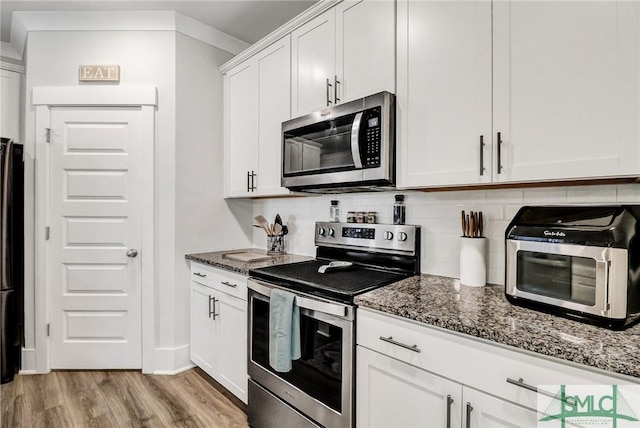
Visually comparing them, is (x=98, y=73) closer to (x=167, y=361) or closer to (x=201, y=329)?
(x=201, y=329)

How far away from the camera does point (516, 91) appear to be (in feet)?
4.19

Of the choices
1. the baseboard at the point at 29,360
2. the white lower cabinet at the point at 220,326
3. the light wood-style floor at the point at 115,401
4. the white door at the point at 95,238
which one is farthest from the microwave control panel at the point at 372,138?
the baseboard at the point at 29,360

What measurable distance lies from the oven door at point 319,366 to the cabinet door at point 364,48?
1127mm

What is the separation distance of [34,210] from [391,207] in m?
2.70

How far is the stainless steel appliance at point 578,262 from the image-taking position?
3.21ft

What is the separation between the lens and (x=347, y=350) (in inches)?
55.8

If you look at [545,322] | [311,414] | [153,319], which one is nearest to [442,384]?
[545,322]

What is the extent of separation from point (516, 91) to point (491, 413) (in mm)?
1134

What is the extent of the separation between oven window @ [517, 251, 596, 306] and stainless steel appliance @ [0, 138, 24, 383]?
3.28 m

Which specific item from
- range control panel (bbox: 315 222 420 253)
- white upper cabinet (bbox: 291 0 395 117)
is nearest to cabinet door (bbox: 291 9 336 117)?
white upper cabinet (bbox: 291 0 395 117)

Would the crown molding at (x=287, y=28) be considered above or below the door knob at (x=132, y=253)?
above

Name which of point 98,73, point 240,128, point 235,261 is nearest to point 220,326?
point 235,261

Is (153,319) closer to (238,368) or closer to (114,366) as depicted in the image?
(114,366)

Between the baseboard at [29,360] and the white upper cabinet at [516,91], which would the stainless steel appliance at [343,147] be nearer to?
the white upper cabinet at [516,91]
